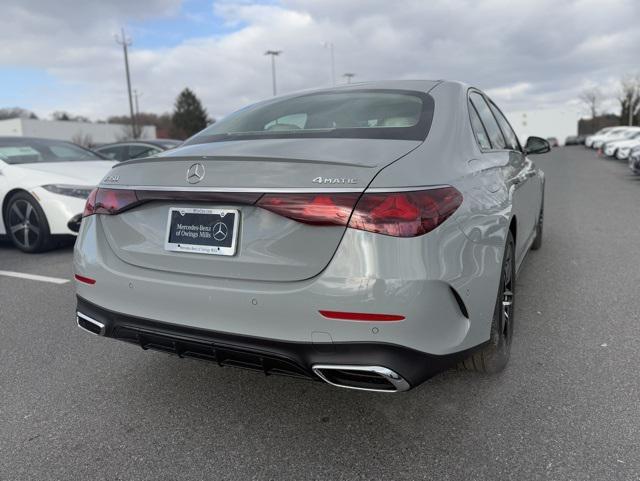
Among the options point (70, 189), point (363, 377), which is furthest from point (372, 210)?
point (70, 189)

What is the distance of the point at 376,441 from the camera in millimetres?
2268

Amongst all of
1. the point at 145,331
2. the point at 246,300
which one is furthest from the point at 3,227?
the point at 246,300

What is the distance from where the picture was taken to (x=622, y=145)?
2361 cm

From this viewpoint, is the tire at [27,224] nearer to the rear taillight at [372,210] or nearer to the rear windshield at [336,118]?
the rear windshield at [336,118]

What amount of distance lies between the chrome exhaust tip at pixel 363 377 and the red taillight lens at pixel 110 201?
3.53ft

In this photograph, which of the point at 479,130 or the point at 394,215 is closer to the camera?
the point at 394,215

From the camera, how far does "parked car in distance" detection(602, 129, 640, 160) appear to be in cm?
2303

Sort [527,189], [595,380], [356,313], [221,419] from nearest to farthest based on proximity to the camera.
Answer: [356,313]
[221,419]
[595,380]
[527,189]

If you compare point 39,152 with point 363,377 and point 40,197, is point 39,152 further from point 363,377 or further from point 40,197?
point 363,377

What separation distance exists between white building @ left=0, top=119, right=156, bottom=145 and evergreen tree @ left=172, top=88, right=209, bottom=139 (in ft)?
20.2

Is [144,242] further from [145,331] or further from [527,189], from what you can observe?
[527,189]

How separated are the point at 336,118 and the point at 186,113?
8443 cm

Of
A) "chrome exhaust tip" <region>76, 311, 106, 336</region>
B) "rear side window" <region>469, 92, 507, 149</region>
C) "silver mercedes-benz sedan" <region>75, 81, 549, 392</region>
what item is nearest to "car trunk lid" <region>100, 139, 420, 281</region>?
"silver mercedes-benz sedan" <region>75, 81, 549, 392</region>

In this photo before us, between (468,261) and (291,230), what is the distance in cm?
70
